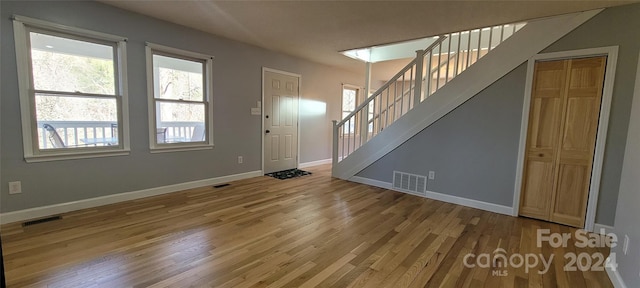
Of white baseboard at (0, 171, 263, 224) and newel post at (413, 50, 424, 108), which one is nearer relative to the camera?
white baseboard at (0, 171, 263, 224)

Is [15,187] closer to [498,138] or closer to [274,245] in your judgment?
[274,245]

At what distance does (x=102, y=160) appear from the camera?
3369 mm

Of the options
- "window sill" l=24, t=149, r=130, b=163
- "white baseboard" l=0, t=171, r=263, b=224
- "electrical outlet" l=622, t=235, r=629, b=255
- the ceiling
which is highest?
the ceiling

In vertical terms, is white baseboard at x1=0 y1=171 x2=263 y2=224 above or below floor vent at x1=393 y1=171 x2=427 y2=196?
below

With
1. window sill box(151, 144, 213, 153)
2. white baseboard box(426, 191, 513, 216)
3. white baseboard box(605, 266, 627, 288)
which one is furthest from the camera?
window sill box(151, 144, 213, 153)

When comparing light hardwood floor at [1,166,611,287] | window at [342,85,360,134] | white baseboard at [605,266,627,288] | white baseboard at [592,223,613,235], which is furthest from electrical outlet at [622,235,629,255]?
window at [342,85,360,134]

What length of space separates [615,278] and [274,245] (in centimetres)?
264

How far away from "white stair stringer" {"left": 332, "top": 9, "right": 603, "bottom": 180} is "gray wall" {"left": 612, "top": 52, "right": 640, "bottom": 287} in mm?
1195

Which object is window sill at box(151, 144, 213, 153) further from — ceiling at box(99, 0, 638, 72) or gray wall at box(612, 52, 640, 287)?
gray wall at box(612, 52, 640, 287)

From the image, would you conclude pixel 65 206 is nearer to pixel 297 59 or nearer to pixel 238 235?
pixel 238 235

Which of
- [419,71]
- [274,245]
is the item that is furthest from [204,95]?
[419,71]

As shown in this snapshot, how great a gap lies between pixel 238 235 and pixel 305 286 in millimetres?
1028

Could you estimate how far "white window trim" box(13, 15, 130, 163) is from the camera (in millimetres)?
2758

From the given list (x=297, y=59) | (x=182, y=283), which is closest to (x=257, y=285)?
(x=182, y=283)
